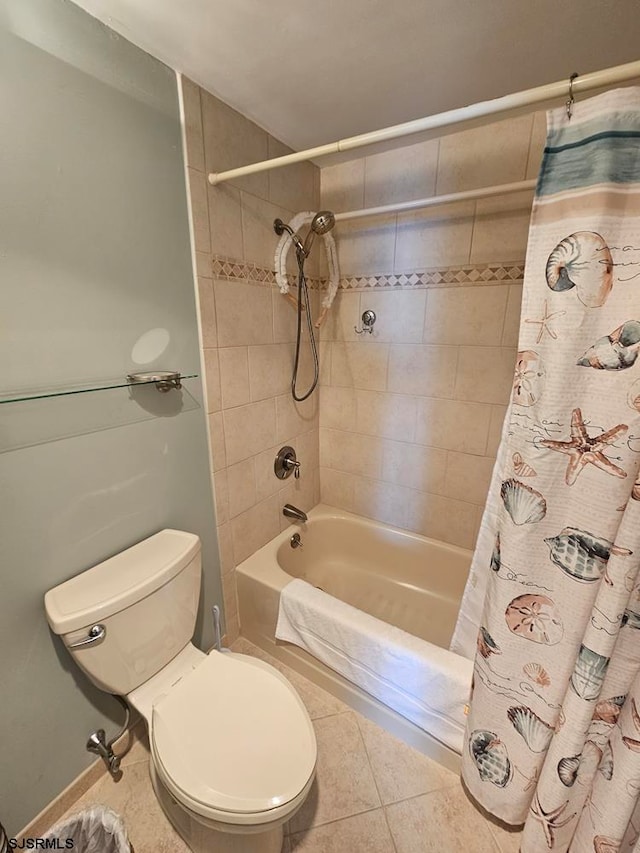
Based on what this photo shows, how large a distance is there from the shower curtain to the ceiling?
46 cm

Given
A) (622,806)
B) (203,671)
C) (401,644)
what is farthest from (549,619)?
(203,671)

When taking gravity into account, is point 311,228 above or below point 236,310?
above

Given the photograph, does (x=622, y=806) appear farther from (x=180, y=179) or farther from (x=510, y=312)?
(x=180, y=179)

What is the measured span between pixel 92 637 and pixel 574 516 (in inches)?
48.6

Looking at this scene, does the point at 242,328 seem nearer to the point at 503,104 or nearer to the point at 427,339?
the point at 427,339

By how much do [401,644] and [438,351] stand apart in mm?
1196

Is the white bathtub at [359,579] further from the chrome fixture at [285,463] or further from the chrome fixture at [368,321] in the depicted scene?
the chrome fixture at [368,321]

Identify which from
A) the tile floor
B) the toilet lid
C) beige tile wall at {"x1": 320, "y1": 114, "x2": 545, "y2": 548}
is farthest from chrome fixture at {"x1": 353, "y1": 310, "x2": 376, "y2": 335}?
the tile floor

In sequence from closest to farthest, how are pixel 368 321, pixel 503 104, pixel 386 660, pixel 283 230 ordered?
1. pixel 503 104
2. pixel 386 660
3. pixel 283 230
4. pixel 368 321

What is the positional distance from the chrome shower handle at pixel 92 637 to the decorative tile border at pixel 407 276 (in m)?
1.15

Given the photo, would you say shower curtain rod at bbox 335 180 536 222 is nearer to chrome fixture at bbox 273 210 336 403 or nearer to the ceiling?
chrome fixture at bbox 273 210 336 403

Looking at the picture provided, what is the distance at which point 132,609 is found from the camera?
1.03m

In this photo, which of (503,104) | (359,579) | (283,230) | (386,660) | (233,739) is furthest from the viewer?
(359,579)

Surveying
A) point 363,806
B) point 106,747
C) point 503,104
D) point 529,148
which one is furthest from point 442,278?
point 106,747
